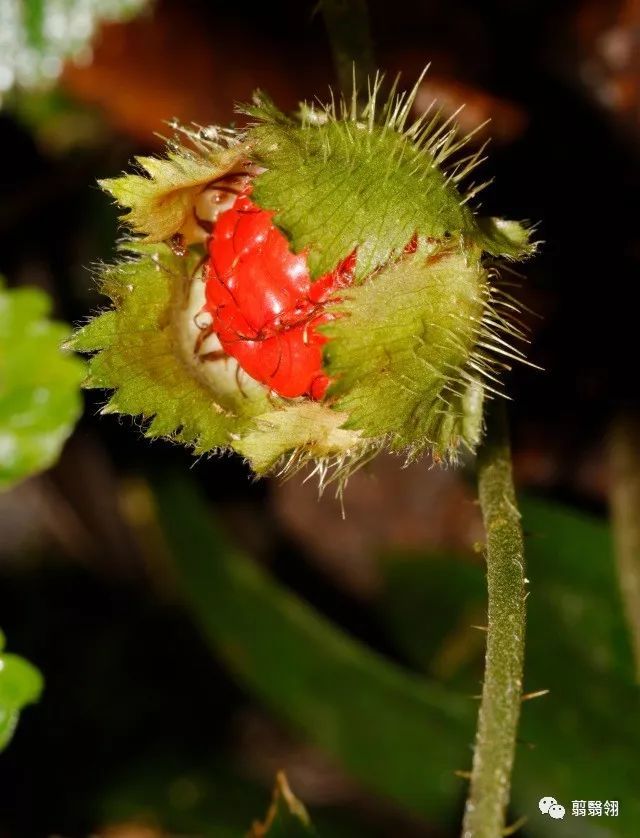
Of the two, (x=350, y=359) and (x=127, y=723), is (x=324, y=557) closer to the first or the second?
(x=127, y=723)

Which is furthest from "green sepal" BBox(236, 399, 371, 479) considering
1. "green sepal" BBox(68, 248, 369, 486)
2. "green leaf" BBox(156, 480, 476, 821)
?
"green leaf" BBox(156, 480, 476, 821)

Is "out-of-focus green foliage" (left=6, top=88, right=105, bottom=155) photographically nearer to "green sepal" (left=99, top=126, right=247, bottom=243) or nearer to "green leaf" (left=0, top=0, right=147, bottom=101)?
"green leaf" (left=0, top=0, right=147, bottom=101)

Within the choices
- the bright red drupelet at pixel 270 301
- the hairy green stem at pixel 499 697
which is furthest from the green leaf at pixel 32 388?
the hairy green stem at pixel 499 697

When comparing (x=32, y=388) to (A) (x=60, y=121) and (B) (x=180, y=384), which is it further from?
(A) (x=60, y=121)

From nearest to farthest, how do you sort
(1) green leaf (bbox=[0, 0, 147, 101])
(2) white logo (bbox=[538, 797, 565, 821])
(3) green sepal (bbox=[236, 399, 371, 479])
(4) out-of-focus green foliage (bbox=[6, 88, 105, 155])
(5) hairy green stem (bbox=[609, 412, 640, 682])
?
(3) green sepal (bbox=[236, 399, 371, 479]), (5) hairy green stem (bbox=[609, 412, 640, 682]), (2) white logo (bbox=[538, 797, 565, 821]), (1) green leaf (bbox=[0, 0, 147, 101]), (4) out-of-focus green foliage (bbox=[6, 88, 105, 155])

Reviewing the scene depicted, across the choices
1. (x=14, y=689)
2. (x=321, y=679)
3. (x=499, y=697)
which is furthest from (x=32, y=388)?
(x=499, y=697)
